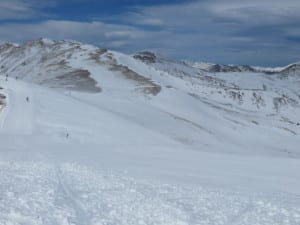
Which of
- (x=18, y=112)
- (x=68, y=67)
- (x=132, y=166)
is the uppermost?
(x=68, y=67)

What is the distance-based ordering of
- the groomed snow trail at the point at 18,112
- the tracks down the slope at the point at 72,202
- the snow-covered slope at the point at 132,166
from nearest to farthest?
the tracks down the slope at the point at 72,202 → the snow-covered slope at the point at 132,166 → the groomed snow trail at the point at 18,112

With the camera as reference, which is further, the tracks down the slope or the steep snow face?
the steep snow face

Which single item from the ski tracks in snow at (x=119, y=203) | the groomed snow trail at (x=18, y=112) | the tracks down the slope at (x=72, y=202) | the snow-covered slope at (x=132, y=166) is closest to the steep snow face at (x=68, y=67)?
the groomed snow trail at (x=18, y=112)

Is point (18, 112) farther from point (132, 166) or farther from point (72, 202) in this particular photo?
point (72, 202)

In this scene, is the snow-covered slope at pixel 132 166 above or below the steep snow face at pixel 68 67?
below

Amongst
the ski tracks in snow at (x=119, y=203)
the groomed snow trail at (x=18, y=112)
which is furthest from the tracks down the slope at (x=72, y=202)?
the groomed snow trail at (x=18, y=112)

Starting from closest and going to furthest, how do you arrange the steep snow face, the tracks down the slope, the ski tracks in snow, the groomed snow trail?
the tracks down the slope, the ski tracks in snow, the groomed snow trail, the steep snow face

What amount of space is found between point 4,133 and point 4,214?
24.4m

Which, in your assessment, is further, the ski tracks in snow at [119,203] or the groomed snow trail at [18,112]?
the groomed snow trail at [18,112]

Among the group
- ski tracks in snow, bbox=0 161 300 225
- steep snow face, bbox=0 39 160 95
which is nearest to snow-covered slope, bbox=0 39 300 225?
ski tracks in snow, bbox=0 161 300 225

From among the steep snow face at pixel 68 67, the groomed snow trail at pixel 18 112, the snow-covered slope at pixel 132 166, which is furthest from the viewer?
the steep snow face at pixel 68 67

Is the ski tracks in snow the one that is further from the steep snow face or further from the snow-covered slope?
the steep snow face

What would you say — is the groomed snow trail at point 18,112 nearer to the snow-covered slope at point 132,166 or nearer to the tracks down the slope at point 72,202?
the snow-covered slope at point 132,166

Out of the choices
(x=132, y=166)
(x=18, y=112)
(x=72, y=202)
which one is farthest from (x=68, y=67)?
(x=72, y=202)
